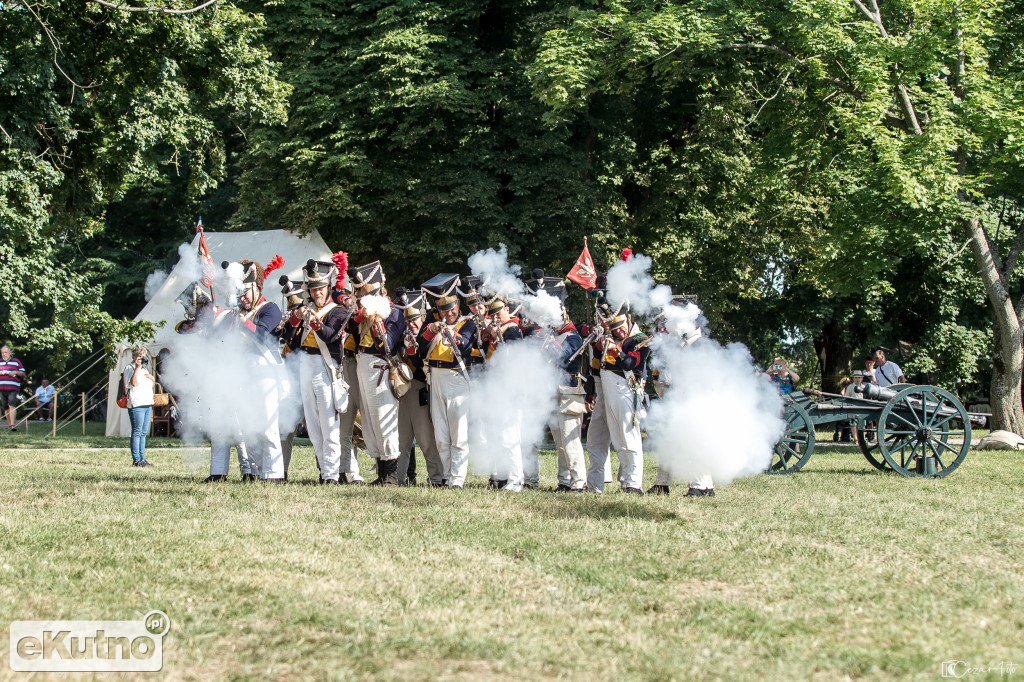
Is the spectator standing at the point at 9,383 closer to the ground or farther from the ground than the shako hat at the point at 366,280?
closer to the ground

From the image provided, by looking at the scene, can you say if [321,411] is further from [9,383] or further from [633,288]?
[9,383]

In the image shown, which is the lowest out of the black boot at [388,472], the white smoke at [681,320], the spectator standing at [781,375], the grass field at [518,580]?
the grass field at [518,580]

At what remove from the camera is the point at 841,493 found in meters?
10.4

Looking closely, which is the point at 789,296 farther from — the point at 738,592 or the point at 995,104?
the point at 738,592

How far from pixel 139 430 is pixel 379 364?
19.7ft

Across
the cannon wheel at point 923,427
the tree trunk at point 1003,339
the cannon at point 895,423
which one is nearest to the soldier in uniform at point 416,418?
the cannon at point 895,423

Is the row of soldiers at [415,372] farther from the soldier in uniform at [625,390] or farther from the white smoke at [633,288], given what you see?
the white smoke at [633,288]

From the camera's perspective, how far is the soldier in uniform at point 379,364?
32.8 feet

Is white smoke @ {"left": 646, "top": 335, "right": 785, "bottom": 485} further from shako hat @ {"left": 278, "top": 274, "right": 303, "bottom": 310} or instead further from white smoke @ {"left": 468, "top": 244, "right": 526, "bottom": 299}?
shako hat @ {"left": 278, "top": 274, "right": 303, "bottom": 310}

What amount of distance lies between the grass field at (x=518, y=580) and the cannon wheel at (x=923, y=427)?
2.75 meters

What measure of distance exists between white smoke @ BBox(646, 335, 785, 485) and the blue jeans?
8.15 metres

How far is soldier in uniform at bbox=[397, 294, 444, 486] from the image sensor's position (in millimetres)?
10516

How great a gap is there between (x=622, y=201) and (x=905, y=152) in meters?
6.31

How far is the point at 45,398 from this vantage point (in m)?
29.0
